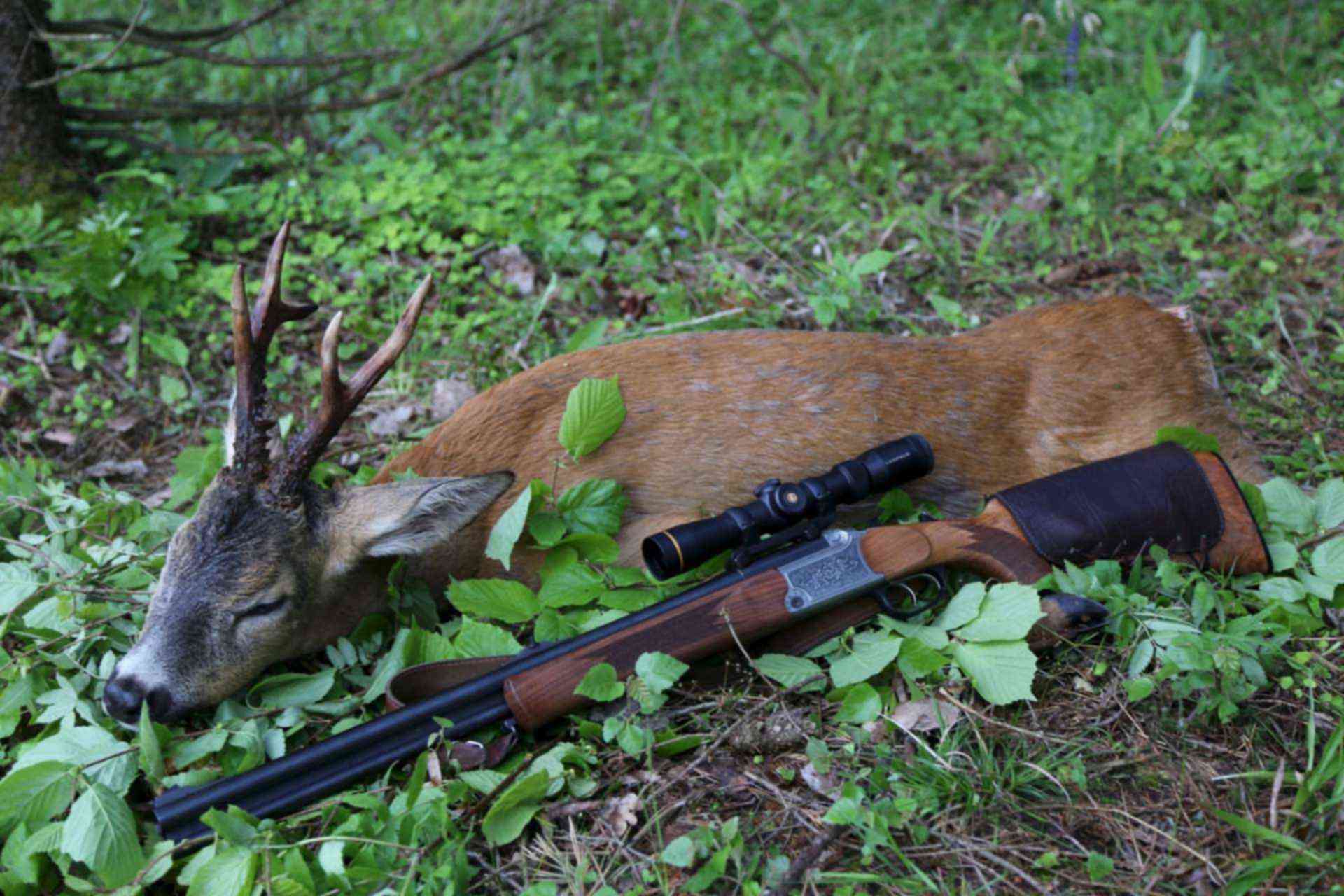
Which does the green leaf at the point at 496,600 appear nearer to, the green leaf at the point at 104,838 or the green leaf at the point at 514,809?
the green leaf at the point at 514,809

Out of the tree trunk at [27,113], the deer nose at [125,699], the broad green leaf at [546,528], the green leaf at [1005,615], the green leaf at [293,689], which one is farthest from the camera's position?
the tree trunk at [27,113]

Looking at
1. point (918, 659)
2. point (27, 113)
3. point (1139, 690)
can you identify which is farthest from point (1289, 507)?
point (27, 113)

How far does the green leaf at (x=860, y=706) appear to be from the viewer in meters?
3.37

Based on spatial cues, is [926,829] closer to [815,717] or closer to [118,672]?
[815,717]

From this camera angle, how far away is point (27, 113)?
618 centimetres

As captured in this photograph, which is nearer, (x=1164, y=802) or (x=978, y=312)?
(x=1164, y=802)

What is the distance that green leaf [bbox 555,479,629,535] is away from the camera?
4094 millimetres

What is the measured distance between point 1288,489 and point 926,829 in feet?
6.56

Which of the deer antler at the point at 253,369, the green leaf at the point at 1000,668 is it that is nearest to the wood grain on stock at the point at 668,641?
the green leaf at the point at 1000,668

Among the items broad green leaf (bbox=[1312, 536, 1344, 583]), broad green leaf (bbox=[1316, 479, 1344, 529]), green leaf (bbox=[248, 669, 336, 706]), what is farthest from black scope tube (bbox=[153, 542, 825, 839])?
broad green leaf (bbox=[1316, 479, 1344, 529])

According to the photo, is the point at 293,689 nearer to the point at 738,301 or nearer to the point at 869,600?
the point at 869,600

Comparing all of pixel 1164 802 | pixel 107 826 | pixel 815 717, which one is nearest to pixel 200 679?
pixel 107 826

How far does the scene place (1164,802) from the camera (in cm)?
303

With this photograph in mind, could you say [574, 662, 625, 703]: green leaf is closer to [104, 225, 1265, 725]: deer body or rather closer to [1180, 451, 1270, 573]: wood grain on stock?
[104, 225, 1265, 725]: deer body
